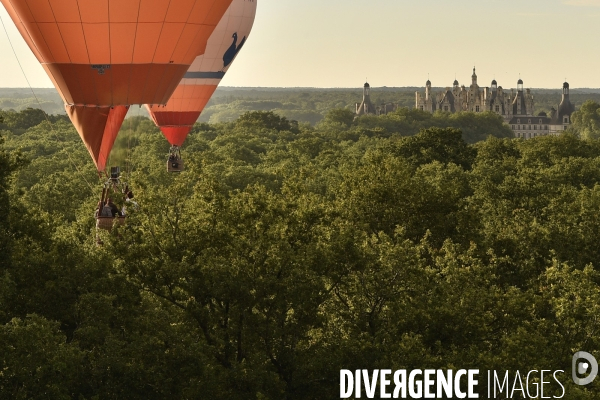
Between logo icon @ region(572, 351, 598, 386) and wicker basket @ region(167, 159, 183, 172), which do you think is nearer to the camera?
logo icon @ region(572, 351, 598, 386)

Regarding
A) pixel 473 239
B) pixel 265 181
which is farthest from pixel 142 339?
pixel 265 181

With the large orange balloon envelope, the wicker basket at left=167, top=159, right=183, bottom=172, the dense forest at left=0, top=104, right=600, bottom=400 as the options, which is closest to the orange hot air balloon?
the dense forest at left=0, top=104, right=600, bottom=400

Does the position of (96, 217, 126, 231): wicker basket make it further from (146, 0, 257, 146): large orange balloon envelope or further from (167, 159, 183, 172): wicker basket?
(167, 159, 183, 172): wicker basket

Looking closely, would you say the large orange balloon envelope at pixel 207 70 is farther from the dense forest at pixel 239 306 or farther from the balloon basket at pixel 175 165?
the dense forest at pixel 239 306

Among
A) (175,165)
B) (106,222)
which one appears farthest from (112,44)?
(175,165)

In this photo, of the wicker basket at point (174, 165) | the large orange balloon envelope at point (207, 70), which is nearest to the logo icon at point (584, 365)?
the large orange balloon envelope at point (207, 70)
